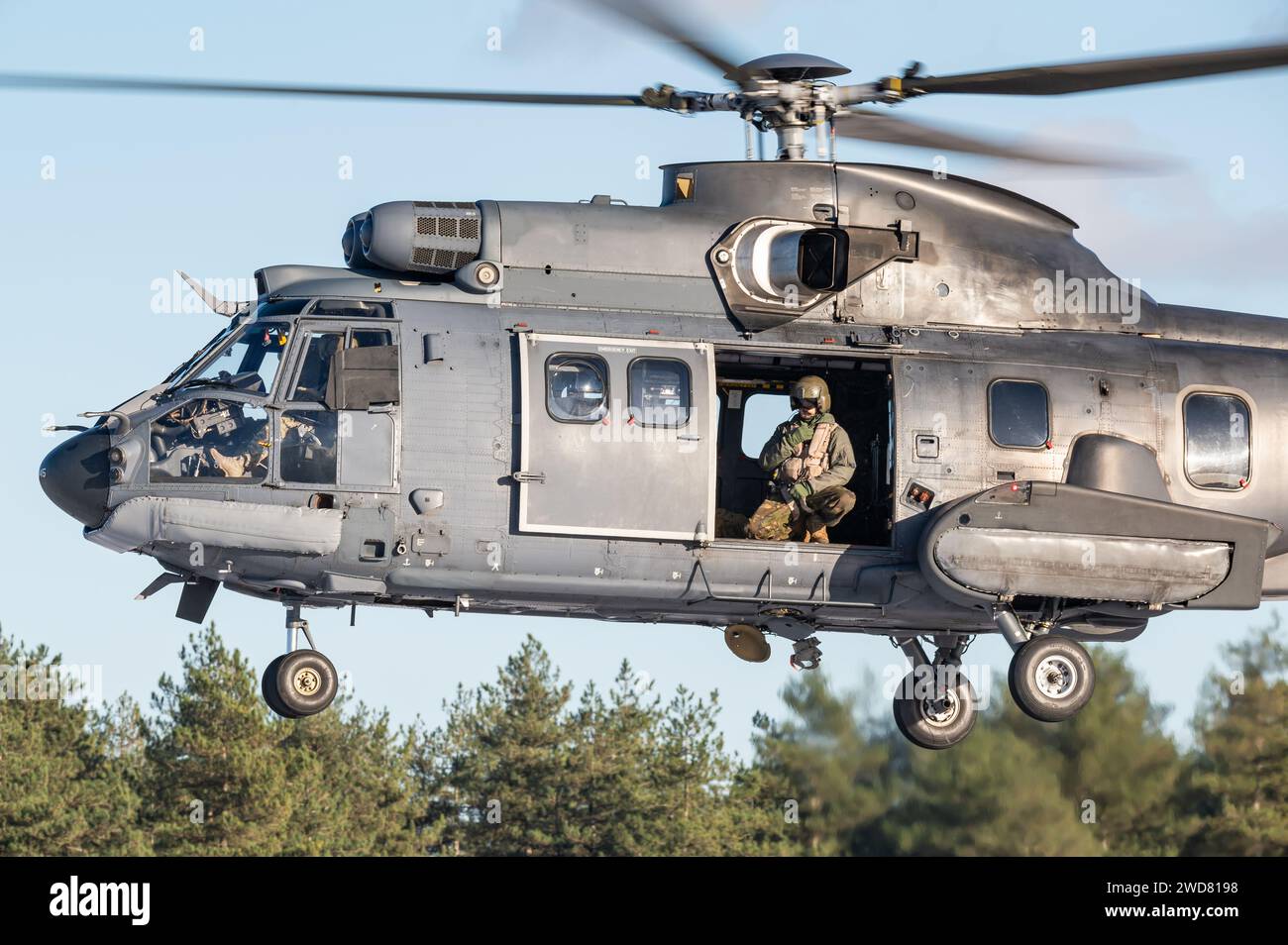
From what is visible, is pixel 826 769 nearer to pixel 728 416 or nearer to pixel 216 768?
pixel 216 768

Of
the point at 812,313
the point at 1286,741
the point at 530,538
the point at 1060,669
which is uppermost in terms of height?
the point at 812,313

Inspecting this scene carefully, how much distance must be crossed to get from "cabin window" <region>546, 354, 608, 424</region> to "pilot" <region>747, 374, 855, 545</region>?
5.30 feet

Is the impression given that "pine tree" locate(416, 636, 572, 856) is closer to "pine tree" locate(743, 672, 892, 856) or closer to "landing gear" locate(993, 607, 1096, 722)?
"pine tree" locate(743, 672, 892, 856)

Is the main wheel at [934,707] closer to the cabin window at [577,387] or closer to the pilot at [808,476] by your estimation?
the pilot at [808,476]

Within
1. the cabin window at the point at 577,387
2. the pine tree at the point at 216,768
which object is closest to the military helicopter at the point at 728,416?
the cabin window at the point at 577,387

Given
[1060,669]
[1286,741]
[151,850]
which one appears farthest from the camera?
[151,850]

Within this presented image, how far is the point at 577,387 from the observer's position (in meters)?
15.3

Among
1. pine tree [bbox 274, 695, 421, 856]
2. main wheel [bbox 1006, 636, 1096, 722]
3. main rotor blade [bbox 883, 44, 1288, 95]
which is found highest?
main rotor blade [bbox 883, 44, 1288, 95]

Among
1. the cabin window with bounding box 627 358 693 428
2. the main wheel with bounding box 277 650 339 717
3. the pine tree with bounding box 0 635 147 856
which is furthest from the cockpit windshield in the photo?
the pine tree with bounding box 0 635 147 856

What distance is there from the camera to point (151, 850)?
137ft

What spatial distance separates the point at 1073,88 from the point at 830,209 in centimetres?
209

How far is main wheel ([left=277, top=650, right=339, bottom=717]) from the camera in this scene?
15453 mm
